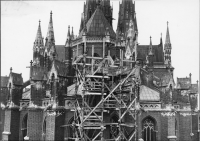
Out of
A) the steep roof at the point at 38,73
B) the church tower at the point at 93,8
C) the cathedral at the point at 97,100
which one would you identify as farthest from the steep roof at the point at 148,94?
the church tower at the point at 93,8

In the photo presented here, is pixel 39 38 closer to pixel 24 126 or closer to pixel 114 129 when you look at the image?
pixel 24 126

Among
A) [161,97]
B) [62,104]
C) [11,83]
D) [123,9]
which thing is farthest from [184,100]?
[123,9]

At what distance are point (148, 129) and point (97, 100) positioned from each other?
5.82m

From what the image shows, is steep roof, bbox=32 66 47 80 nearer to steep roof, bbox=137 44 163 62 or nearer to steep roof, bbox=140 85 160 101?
steep roof, bbox=140 85 160 101

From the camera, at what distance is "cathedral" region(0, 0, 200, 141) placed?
2828 centimetres

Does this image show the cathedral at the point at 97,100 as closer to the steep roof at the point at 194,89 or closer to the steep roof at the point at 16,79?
the steep roof at the point at 16,79

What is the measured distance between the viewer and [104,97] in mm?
29922

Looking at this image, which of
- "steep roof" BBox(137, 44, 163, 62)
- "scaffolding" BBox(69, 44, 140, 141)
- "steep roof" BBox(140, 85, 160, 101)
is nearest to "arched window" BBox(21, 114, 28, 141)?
"scaffolding" BBox(69, 44, 140, 141)

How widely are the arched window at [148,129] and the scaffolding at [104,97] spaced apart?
5.40 feet

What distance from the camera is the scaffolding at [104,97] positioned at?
2711 cm

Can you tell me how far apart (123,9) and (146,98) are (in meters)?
28.9

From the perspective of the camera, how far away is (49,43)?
44.3 m

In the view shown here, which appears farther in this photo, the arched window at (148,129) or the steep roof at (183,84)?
the steep roof at (183,84)

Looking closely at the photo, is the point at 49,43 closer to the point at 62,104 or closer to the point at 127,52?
the point at 127,52
